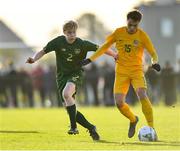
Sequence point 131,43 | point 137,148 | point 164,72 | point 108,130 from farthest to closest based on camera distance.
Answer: point 164,72, point 108,130, point 131,43, point 137,148

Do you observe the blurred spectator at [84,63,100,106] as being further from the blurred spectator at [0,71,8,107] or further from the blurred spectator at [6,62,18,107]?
the blurred spectator at [0,71,8,107]

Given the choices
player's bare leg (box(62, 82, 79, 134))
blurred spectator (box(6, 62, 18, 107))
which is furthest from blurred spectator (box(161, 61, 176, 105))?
player's bare leg (box(62, 82, 79, 134))

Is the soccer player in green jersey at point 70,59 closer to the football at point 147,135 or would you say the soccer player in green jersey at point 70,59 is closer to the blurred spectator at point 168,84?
the football at point 147,135

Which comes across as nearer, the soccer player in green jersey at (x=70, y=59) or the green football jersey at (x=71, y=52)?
the soccer player in green jersey at (x=70, y=59)

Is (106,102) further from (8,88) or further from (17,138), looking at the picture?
(17,138)

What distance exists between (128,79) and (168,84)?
63.7 feet

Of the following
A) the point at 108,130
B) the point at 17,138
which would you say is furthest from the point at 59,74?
the point at 108,130

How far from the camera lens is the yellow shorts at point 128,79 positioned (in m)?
15.0

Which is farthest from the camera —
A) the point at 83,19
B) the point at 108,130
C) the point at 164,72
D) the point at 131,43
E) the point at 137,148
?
the point at 83,19

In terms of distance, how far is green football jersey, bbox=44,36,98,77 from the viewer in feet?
50.4

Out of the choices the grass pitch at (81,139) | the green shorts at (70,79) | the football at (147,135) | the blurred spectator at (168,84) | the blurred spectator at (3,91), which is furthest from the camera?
the blurred spectator at (3,91)

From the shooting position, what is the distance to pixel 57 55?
51.1 ft

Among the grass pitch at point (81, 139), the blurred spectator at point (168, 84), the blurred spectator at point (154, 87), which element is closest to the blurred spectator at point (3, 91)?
the blurred spectator at point (154, 87)

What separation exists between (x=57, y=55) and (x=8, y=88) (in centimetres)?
2037
